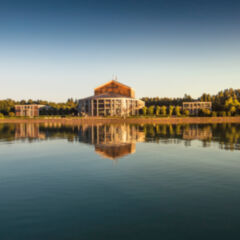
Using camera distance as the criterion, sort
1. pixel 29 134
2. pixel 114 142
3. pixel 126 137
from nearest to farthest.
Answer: pixel 114 142 < pixel 126 137 < pixel 29 134

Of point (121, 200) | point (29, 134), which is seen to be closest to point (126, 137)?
point (29, 134)

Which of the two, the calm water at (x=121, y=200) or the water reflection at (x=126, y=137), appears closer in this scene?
the calm water at (x=121, y=200)

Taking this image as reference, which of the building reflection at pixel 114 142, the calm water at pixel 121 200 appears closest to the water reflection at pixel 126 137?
the building reflection at pixel 114 142

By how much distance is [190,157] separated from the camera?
38.0 meters

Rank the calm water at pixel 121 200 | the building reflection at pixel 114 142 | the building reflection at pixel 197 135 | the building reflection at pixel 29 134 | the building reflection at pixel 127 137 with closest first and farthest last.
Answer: the calm water at pixel 121 200, the building reflection at pixel 114 142, the building reflection at pixel 127 137, the building reflection at pixel 197 135, the building reflection at pixel 29 134

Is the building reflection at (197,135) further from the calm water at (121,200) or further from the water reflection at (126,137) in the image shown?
the calm water at (121,200)

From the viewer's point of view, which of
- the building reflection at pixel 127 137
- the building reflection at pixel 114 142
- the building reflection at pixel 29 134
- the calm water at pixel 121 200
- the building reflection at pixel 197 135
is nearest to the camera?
the calm water at pixel 121 200

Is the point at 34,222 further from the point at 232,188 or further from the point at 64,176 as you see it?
the point at 232,188

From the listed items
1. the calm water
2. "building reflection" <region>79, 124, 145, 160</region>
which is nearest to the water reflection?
"building reflection" <region>79, 124, 145, 160</region>

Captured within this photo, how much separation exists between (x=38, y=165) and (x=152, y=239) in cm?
2375

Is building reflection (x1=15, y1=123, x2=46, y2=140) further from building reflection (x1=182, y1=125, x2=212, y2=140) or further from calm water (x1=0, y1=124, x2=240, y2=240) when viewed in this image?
calm water (x1=0, y1=124, x2=240, y2=240)

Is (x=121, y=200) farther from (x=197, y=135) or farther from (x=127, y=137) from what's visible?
(x=197, y=135)

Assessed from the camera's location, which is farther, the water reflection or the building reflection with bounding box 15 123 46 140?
the building reflection with bounding box 15 123 46 140

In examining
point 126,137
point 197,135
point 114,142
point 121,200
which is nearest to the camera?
point 121,200
